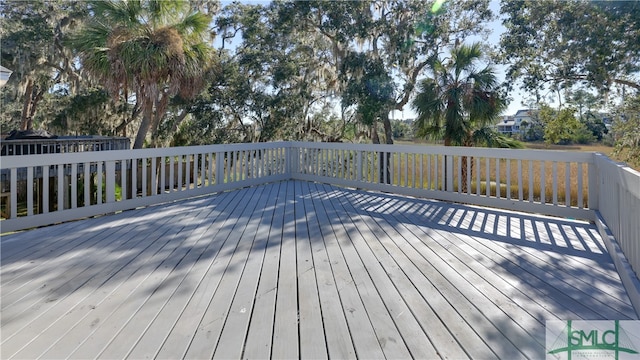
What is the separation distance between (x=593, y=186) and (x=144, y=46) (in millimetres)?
7422

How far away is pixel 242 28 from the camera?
37.7 ft

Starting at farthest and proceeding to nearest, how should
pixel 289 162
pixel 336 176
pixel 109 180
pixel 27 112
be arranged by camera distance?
1. pixel 27 112
2. pixel 289 162
3. pixel 336 176
4. pixel 109 180

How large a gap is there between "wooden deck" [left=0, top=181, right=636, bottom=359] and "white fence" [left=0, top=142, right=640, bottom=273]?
29 centimetres

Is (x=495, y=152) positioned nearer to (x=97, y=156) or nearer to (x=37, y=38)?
(x=97, y=156)

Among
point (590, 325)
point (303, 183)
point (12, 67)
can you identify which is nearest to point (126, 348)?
point (590, 325)

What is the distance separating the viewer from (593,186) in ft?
11.2

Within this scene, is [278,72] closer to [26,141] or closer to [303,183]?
[303,183]

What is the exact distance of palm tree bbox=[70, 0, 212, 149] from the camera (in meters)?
6.84

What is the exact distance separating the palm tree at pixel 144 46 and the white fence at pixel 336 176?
239cm

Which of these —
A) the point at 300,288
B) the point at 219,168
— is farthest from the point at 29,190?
the point at 300,288

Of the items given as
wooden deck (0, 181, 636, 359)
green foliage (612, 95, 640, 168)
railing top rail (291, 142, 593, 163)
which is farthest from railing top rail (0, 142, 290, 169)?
green foliage (612, 95, 640, 168)

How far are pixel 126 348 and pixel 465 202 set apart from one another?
380 cm

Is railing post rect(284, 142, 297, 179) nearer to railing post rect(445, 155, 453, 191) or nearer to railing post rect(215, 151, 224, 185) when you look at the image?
railing post rect(215, 151, 224, 185)

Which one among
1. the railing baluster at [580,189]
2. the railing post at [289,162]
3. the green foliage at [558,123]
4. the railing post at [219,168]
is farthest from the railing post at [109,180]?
the green foliage at [558,123]
